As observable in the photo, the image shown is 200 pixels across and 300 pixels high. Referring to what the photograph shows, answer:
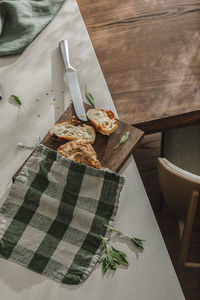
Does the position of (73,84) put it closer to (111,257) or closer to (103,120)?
(103,120)

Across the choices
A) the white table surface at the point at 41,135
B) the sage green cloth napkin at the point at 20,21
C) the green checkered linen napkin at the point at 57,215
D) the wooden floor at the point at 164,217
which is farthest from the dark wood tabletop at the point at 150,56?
the wooden floor at the point at 164,217

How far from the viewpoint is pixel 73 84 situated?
135 cm

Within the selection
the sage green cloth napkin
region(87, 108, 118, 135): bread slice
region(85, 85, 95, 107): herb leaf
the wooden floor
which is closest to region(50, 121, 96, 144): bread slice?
region(87, 108, 118, 135): bread slice

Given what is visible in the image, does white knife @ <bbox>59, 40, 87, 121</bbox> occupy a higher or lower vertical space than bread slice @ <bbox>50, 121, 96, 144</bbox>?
higher

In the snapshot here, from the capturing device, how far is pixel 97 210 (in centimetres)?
109

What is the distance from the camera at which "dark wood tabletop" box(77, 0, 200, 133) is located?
1.39 m

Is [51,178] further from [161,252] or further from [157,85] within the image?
[157,85]

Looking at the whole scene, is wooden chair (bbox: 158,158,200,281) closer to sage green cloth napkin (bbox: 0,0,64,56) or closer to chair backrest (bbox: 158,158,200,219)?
chair backrest (bbox: 158,158,200,219)

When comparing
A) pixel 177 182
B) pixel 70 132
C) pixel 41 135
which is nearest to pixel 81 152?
pixel 70 132

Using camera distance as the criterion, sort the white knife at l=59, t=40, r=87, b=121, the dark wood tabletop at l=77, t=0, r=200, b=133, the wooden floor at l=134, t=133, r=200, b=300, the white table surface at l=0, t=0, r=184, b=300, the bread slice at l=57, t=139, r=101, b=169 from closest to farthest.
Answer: the white table surface at l=0, t=0, r=184, b=300 < the bread slice at l=57, t=139, r=101, b=169 < the white knife at l=59, t=40, r=87, b=121 < the dark wood tabletop at l=77, t=0, r=200, b=133 < the wooden floor at l=134, t=133, r=200, b=300

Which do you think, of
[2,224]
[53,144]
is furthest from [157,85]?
[2,224]

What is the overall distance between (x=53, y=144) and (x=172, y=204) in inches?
20.1

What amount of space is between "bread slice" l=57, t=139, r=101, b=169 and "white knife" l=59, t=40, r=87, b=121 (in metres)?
0.11

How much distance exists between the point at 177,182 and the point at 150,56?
59cm
